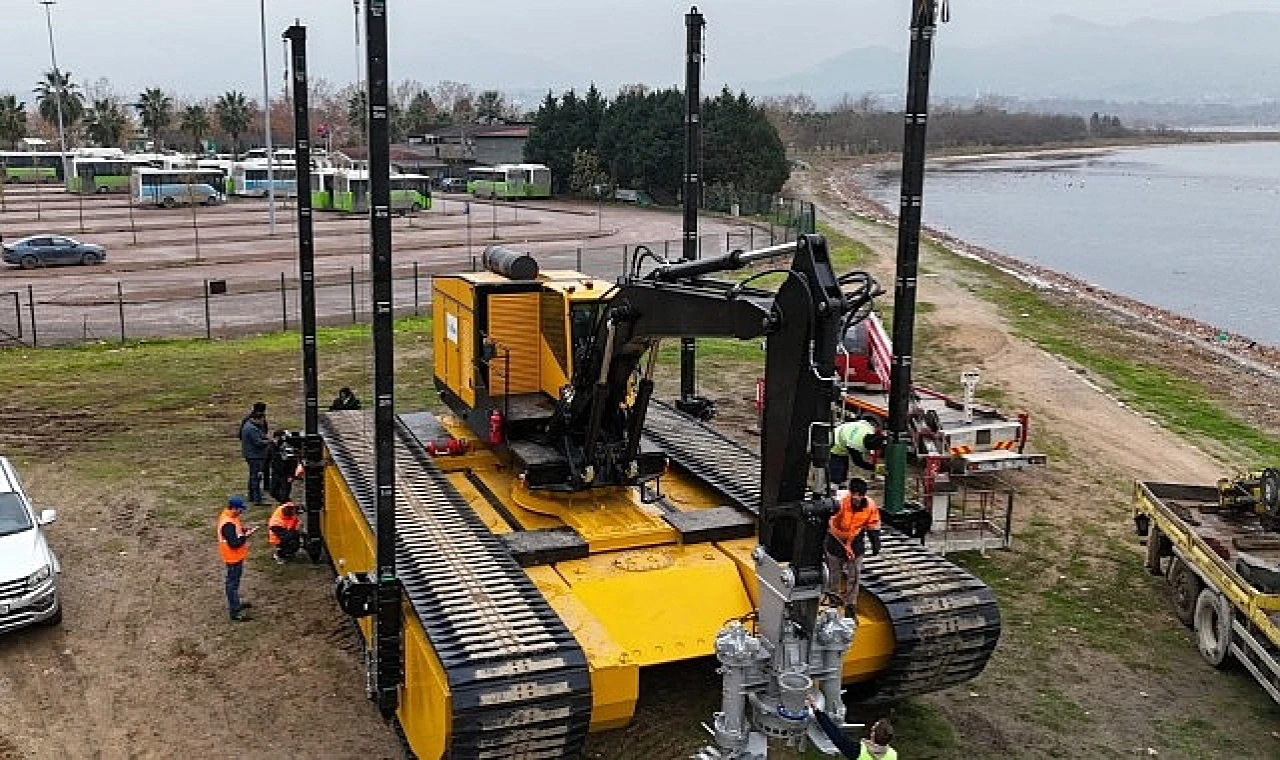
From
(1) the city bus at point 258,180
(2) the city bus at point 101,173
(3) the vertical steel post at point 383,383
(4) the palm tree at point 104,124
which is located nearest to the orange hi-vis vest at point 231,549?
(3) the vertical steel post at point 383,383

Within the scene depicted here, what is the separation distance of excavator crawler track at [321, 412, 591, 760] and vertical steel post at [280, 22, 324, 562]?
340 cm

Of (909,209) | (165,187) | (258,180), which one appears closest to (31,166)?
(258,180)

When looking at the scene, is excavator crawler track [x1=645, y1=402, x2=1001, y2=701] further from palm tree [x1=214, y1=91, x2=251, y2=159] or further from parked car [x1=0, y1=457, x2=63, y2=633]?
palm tree [x1=214, y1=91, x2=251, y2=159]

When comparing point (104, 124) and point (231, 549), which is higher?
point (104, 124)

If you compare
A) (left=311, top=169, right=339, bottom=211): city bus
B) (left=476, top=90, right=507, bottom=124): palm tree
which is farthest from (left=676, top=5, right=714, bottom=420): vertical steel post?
(left=476, top=90, right=507, bottom=124): palm tree

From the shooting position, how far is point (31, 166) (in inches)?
3248

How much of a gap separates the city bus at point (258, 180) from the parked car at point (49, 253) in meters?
29.8

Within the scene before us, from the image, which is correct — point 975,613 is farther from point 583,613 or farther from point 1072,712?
point 583,613

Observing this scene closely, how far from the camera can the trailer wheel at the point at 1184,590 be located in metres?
12.4

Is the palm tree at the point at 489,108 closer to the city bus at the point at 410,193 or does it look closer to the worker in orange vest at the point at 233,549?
the city bus at the point at 410,193

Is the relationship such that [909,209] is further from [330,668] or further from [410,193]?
[410,193]

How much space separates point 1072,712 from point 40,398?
19243mm

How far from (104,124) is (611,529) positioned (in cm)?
10198

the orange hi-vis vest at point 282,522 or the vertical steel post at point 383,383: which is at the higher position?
the vertical steel post at point 383,383
